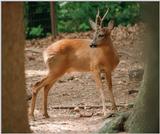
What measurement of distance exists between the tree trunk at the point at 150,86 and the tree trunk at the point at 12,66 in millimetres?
1466

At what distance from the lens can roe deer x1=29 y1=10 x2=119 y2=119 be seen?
1014cm

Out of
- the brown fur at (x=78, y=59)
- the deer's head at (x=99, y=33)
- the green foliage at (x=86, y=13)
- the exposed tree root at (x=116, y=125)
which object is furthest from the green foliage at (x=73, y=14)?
the exposed tree root at (x=116, y=125)

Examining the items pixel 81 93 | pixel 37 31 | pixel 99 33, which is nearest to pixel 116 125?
pixel 99 33

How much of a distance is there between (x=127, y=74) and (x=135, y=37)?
4.14m

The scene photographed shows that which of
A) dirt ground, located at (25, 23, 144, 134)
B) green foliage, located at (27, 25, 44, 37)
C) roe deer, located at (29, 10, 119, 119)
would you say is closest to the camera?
dirt ground, located at (25, 23, 144, 134)

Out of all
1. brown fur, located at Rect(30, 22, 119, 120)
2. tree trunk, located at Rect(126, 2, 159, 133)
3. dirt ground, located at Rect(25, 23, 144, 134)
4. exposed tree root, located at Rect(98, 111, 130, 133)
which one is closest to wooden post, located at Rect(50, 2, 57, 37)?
dirt ground, located at Rect(25, 23, 144, 134)

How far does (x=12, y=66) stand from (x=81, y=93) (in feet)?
19.9

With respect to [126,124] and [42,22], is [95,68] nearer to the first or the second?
[126,124]

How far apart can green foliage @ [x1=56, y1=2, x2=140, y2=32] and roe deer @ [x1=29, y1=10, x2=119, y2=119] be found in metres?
10.1

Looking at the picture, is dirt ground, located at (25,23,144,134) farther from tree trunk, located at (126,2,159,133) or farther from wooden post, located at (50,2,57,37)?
tree trunk, located at (126,2,159,133)

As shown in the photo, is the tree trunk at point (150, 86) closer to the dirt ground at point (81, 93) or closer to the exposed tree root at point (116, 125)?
the exposed tree root at point (116, 125)

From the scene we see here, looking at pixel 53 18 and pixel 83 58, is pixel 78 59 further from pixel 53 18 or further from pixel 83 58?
pixel 53 18

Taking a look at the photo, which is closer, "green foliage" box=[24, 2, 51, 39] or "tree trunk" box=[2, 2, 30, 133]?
"tree trunk" box=[2, 2, 30, 133]

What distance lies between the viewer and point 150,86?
6.78 meters
